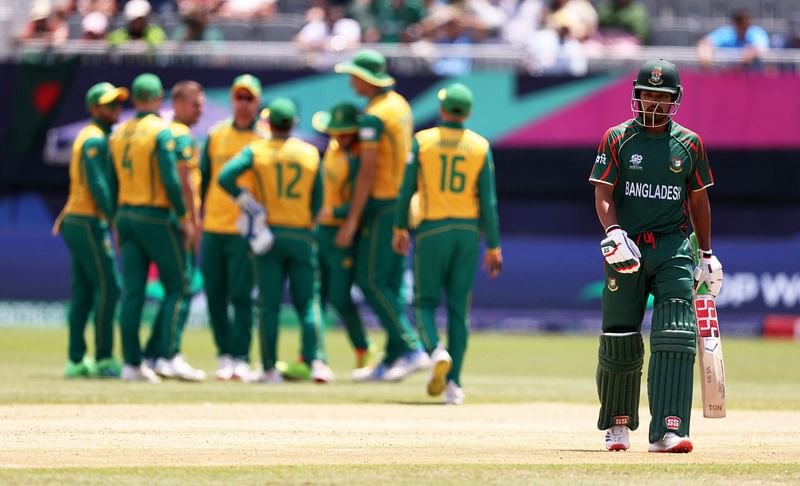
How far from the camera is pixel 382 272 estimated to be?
47.3 feet

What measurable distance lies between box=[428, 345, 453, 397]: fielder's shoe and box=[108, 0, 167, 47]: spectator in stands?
37.8ft

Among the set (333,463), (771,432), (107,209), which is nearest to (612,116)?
(107,209)

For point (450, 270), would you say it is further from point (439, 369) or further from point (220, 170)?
point (220, 170)

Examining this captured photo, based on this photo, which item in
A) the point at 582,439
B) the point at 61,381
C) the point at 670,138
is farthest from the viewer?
the point at 61,381

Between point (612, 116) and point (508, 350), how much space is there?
4767 mm

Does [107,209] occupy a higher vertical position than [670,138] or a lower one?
lower

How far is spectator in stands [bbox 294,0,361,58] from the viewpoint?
22328mm

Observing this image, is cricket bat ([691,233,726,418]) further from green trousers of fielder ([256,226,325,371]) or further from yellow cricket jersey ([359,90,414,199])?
yellow cricket jersey ([359,90,414,199])

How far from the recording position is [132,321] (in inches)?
540

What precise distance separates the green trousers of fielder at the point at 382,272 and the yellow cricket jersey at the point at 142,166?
74.9 inches

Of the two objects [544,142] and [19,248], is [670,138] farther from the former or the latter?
[19,248]

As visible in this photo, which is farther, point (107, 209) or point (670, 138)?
point (107, 209)

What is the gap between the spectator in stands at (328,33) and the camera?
2233 centimetres

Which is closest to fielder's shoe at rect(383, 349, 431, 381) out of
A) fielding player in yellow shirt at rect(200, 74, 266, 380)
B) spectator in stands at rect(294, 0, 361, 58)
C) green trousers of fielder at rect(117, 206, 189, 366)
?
fielding player in yellow shirt at rect(200, 74, 266, 380)
